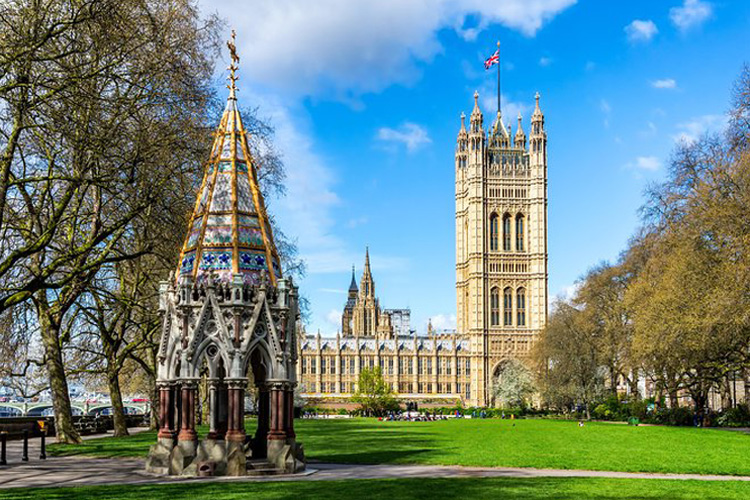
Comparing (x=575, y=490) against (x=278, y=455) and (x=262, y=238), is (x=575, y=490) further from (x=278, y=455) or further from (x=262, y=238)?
(x=262, y=238)

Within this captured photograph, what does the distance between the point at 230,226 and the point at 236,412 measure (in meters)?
4.18

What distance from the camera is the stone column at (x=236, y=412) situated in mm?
17312

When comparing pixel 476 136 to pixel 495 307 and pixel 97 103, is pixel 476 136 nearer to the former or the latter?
pixel 495 307

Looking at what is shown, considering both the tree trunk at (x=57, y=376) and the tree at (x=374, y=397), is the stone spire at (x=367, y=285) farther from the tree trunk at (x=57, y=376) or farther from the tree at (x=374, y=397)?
the tree trunk at (x=57, y=376)

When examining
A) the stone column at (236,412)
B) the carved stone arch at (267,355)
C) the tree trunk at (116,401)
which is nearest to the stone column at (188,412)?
the stone column at (236,412)

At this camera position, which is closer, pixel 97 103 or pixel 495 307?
pixel 97 103

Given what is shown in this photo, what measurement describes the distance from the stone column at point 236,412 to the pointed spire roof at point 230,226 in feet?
7.82

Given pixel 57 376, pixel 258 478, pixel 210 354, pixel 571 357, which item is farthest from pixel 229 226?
pixel 571 357

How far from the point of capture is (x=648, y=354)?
4153 cm

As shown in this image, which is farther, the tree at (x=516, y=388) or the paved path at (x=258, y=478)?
the tree at (x=516, y=388)

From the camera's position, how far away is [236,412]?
17.4m

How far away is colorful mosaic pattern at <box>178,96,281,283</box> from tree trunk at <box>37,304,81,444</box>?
11.9m

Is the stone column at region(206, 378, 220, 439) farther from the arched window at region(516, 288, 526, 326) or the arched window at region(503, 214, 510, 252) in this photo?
the arched window at region(503, 214, 510, 252)

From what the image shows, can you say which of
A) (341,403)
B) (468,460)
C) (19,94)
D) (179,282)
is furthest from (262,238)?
(341,403)
